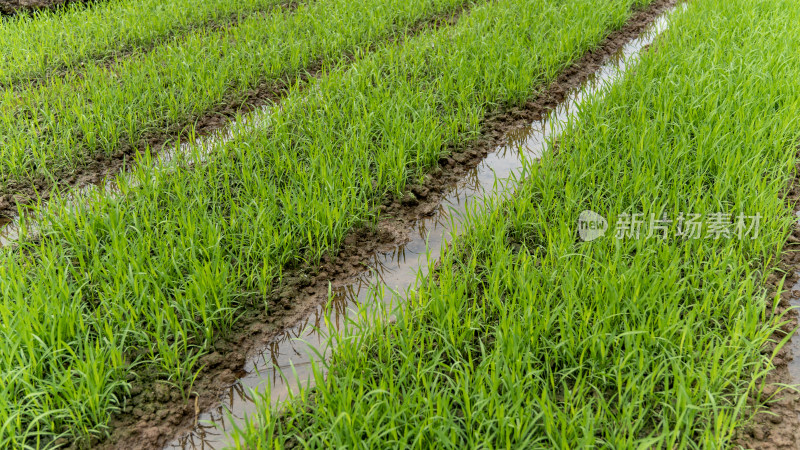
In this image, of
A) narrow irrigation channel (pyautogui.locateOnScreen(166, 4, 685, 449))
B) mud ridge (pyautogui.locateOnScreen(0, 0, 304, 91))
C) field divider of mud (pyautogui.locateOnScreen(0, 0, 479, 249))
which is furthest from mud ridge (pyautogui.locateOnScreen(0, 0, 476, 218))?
narrow irrigation channel (pyautogui.locateOnScreen(166, 4, 685, 449))

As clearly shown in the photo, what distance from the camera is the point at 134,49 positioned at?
5.67 meters

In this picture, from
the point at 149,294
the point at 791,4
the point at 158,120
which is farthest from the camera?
the point at 791,4

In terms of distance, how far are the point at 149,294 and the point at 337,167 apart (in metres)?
1.35

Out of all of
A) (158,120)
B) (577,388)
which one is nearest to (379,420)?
(577,388)

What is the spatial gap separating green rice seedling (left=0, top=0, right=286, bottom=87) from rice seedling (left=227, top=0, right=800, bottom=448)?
4.31 m

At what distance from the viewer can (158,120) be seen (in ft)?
14.3

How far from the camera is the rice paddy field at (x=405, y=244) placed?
2115 millimetres

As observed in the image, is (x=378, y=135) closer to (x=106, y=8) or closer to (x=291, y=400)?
(x=291, y=400)

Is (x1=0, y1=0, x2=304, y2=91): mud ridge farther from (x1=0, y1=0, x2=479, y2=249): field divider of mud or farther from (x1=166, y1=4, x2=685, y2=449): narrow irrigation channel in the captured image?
(x1=166, y1=4, x2=685, y2=449): narrow irrigation channel

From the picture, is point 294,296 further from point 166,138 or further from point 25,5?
point 25,5

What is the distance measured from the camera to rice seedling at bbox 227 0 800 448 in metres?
1.99

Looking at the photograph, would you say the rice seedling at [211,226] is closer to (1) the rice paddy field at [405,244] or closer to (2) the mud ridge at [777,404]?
(1) the rice paddy field at [405,244]

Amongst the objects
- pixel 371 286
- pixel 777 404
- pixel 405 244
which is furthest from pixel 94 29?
pixel 777 404

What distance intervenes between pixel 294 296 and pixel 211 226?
54 centimetres
